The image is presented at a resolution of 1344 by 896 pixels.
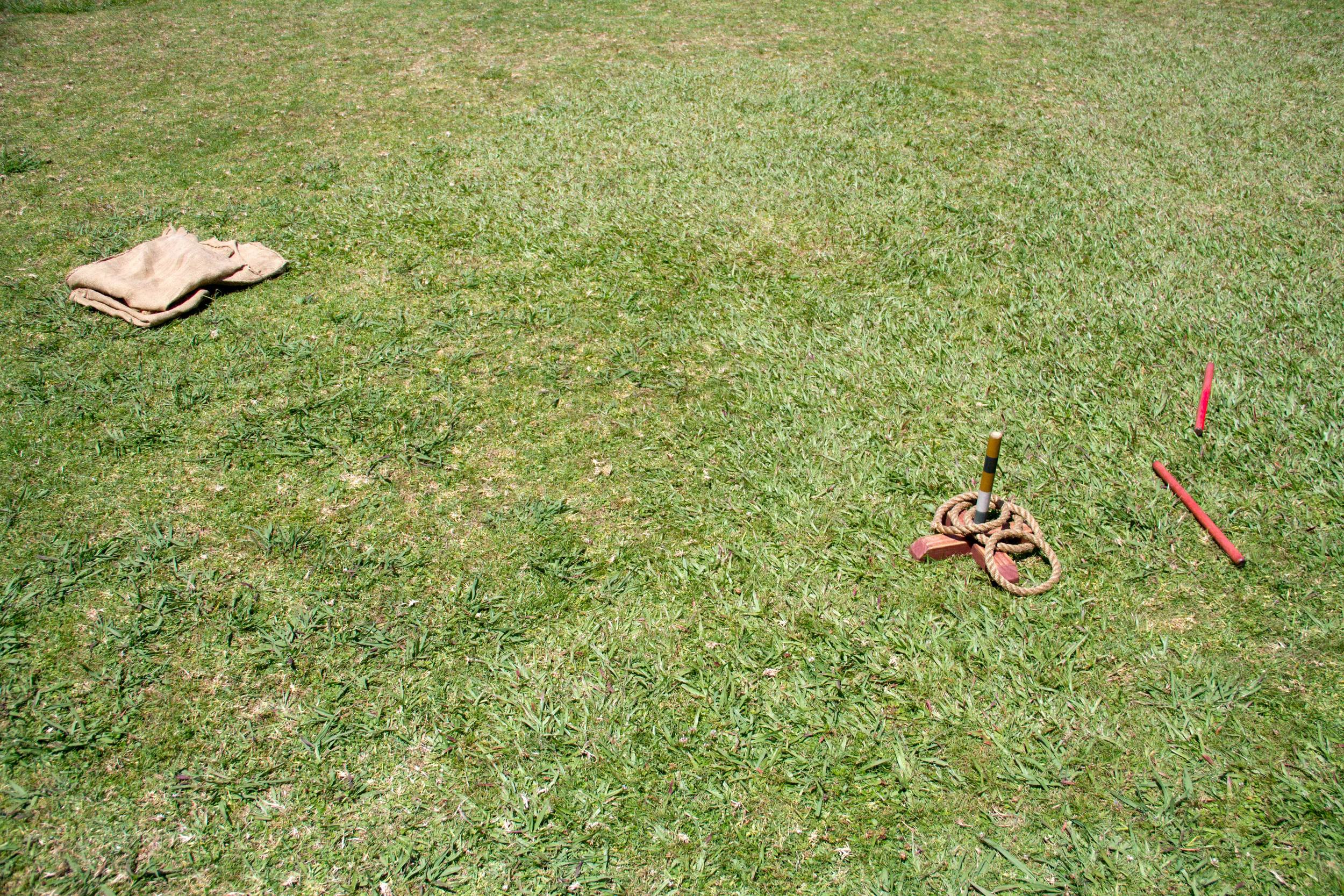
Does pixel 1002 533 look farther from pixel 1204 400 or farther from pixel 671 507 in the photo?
pixel 1204 400

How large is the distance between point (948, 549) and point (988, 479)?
399mm

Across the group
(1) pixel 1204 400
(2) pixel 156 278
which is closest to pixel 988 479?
(1) pixel 1204 400

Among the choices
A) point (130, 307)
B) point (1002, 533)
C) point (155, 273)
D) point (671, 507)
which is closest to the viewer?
point (1002, 533)

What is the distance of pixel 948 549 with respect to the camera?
3.80 metres

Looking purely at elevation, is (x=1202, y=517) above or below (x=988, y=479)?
below

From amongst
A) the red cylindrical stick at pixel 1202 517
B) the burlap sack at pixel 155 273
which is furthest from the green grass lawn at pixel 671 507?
the burlap sack at pixel 155 273

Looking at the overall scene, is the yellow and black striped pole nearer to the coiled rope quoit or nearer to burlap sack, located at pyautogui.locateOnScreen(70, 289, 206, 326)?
the coiled rope quoit

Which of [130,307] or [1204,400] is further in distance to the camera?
[130,307]

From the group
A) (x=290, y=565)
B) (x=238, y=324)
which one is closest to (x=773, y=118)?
(x=238, y=324)

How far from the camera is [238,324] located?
539cm

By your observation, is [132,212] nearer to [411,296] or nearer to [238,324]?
[238,324]

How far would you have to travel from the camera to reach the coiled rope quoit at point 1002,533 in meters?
3.67

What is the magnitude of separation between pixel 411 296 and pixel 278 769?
342 centimetres

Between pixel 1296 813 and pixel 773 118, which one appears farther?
pixel 773 118
